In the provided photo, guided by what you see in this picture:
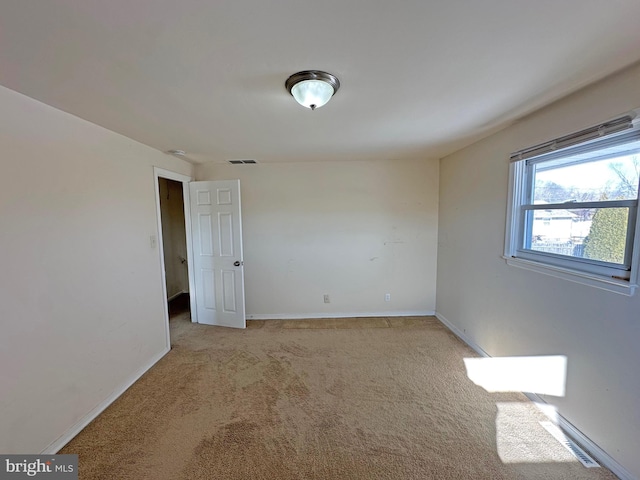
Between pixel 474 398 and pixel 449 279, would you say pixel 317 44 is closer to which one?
pixel 474 398

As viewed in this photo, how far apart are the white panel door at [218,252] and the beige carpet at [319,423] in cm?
74

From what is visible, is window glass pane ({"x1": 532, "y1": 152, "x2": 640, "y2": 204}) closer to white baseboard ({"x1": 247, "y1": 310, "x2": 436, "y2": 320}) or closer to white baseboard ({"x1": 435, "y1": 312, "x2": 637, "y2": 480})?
white baseboard ({"x1": 435, "y1": 312, "x2": 637, "y2": 480})

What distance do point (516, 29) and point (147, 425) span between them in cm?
313

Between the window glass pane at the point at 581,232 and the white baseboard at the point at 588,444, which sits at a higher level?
the window glass pane at the point at 581,232

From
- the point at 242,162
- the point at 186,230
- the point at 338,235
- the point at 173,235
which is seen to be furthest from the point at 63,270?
the point at 173,235

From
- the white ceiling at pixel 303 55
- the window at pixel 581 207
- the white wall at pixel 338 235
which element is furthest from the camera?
the white wall at pixel 338 235

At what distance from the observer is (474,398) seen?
6.93 feet

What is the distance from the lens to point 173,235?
487 centimetres

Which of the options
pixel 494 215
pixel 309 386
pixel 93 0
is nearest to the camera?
pixel 93 0

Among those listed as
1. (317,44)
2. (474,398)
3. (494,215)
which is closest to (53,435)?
(317,44)

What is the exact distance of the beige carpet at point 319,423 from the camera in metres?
1.54

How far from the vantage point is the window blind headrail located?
4.65 feet

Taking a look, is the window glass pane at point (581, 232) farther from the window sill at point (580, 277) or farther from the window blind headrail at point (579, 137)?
the window blind headrail at point (579, 137)

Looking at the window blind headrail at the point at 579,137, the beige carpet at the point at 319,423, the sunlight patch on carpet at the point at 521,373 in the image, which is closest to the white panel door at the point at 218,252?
the beige carpet at the point at 319,423
